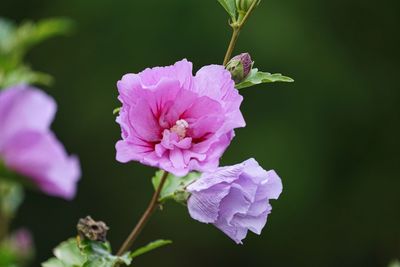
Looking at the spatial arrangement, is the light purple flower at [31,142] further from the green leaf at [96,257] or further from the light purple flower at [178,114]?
the light purple flower at [178,114]

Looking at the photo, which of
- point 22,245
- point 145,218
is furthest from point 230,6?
point 22,245

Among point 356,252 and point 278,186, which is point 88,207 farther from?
point 278,186

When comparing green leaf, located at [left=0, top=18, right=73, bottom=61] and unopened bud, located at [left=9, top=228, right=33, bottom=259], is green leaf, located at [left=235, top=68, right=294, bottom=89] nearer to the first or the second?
green leaf, located at [left=0, top=18, right=73, bottom=61]

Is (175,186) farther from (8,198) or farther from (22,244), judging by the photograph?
(22,244)

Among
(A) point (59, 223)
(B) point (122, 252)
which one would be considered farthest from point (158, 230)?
(B) point (122, 252)

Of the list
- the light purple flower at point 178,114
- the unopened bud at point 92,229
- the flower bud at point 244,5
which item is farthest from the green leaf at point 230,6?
the unopened bud at point 92,229
